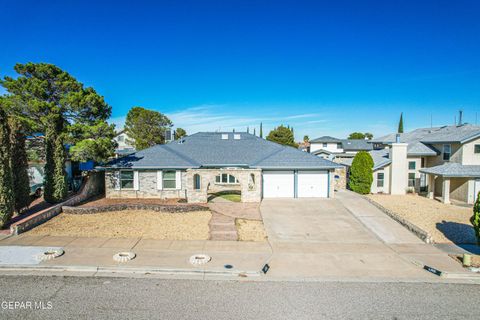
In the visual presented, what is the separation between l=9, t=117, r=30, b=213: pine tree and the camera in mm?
14805

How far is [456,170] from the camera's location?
21.8 metres

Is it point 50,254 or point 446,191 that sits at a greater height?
point 446,191

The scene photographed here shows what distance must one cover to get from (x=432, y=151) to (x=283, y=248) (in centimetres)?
2232

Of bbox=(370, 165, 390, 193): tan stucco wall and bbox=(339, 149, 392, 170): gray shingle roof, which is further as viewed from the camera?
bbox=(370, 165, 390, 193): tan stucco wall

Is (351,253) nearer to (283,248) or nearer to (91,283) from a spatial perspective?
(283,248)

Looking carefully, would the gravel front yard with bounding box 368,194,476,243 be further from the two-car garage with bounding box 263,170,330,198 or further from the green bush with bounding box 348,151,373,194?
the two-car garage with bounding box 263,170,330,198

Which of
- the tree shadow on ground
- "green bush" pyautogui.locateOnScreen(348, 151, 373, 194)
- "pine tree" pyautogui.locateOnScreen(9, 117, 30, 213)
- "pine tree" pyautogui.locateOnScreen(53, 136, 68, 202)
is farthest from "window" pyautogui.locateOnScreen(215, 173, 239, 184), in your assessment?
the tree shadow on ground

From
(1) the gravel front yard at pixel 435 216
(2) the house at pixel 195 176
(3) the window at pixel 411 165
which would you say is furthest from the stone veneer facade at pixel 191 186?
(3) the window at pixel 411 165

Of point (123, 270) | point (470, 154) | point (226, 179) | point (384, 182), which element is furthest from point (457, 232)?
point (123, 270)

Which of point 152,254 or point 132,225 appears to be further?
point 132,225

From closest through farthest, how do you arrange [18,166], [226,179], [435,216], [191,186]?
[18,166]
[435,216]
[191,186]
[226,179]

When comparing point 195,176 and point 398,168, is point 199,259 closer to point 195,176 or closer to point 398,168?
point 195,176

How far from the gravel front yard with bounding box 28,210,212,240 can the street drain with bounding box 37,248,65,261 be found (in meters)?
2.04

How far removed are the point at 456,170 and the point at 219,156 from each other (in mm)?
19933
